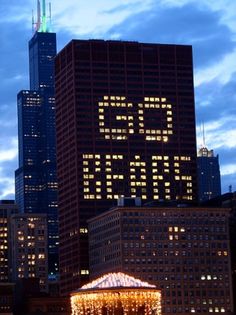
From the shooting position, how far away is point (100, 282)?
113 m

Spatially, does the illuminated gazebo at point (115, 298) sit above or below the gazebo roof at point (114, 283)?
below

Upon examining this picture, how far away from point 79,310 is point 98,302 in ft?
10.4

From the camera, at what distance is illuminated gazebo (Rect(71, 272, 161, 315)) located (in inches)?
4321

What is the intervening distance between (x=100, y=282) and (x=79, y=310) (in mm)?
3706

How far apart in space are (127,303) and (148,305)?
254 centimetres

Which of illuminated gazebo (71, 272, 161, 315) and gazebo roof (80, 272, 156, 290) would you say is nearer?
illuminated gazebo (71, 272, 161, 315)

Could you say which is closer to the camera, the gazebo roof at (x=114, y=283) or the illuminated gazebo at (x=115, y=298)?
the illuminated gazebo at (x=115, y=298)

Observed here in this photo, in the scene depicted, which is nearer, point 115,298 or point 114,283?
point 115,298

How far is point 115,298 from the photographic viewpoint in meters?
110

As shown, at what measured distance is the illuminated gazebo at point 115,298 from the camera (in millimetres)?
109750

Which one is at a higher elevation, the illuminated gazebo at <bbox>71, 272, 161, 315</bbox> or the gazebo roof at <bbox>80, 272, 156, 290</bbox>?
the gazebo roof at <bbox>80, 272, 156, 290</bbox>

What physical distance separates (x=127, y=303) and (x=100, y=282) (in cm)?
430

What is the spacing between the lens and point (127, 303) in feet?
362

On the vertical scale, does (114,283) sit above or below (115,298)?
above
